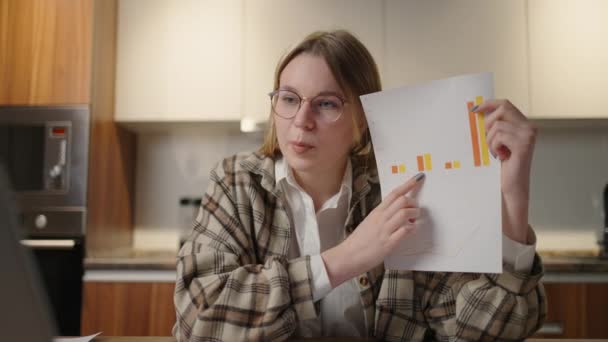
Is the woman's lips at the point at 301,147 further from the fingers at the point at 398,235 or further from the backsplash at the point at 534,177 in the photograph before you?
the backsplash at the point at 534,177

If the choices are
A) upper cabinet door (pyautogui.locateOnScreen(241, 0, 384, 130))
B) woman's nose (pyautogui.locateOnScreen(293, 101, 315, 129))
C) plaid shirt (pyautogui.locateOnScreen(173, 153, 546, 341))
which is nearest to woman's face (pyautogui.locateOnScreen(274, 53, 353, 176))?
woman's nose (pyautogui.locateOnScreen(293, 101, 315, 129))

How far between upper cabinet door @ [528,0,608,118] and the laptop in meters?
Result: 2.14

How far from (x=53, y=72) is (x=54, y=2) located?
32cm

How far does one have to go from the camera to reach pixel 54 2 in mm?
2014

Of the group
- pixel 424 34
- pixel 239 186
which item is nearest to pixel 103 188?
pixel 239 186

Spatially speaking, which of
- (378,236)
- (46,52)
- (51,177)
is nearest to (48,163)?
(51,177)

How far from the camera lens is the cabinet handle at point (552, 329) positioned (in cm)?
171

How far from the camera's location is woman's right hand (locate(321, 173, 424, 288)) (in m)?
0.78

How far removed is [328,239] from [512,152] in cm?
45

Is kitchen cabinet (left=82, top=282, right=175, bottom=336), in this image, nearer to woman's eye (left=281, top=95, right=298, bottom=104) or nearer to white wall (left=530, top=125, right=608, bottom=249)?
woman's eye (left=281, top=95, right=298, bottom=104)

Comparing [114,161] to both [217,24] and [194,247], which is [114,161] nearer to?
[217,24]

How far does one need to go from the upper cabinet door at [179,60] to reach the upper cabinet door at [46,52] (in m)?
0.19

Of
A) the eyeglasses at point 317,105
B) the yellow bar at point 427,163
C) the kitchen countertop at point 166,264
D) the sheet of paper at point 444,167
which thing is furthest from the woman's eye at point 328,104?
the kitchen countertop at point 166,264

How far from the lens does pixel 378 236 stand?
0.80 metres
